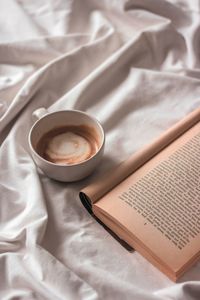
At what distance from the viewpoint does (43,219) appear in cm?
52

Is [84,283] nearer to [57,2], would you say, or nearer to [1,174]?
[1,174]

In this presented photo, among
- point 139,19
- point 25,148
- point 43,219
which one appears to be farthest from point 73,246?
point 139,19

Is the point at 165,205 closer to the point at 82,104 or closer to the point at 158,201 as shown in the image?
the point at 158,201

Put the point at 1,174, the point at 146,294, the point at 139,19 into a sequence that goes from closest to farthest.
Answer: the point at 146,294, the point at 1,174, the point at 139,19

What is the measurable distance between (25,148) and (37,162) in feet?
0.18

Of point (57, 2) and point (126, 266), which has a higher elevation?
point (57, 2)

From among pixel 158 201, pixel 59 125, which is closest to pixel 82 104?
pixel 59 125

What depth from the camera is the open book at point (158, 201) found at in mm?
495

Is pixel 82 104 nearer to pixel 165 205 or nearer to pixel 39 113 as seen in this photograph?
pixel 39 113

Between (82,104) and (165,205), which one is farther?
(82,104)

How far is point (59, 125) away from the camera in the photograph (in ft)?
1.99

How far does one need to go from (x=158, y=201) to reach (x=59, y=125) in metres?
0.17

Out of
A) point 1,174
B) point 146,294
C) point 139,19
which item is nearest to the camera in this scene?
point 146,294

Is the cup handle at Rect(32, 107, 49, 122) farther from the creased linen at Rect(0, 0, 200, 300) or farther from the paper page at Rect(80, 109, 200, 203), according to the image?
the paper page at Rect(80, 109, 200, 203)
